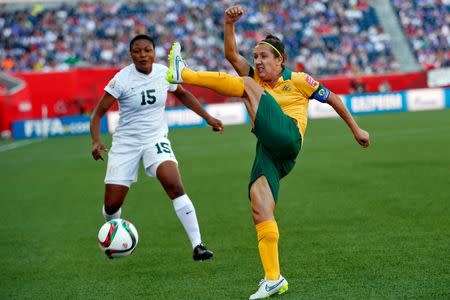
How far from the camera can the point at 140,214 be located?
451 inches

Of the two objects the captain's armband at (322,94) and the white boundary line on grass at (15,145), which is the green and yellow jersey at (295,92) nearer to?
the captain's armband at (322,94)

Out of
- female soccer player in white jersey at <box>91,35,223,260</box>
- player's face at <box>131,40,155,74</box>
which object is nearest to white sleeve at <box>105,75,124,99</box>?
female soccer player in white jersey at <box>91,35,223,260</box>

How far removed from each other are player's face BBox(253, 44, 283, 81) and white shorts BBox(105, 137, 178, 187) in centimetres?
175

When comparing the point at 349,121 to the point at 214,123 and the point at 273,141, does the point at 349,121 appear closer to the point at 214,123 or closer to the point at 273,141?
the point at 273,141

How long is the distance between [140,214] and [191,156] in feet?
28.5

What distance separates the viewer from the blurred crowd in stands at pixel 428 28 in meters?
40.3

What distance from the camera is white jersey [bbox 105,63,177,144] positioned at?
7.84 m

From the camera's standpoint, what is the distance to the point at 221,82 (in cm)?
604

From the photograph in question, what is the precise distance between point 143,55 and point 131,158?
1.03m

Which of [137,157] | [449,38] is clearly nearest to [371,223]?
[137,157]

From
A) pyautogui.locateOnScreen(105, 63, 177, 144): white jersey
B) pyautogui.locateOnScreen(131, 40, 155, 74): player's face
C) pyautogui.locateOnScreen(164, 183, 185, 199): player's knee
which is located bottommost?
pyautogui.locateOnScreen(164, 183, 185, 199): player's knee

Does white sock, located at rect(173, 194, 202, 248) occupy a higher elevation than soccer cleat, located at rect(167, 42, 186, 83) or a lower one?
lower

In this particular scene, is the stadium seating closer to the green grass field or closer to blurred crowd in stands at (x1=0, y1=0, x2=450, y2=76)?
blurred crowd in stands at (x1=0, y1=0, x2=450, y2=76)

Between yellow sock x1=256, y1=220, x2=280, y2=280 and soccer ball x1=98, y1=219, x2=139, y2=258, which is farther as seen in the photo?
soccer ball x1=98, y1=219, x2=139, y2=258
